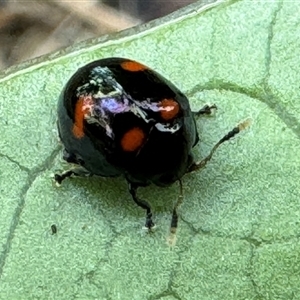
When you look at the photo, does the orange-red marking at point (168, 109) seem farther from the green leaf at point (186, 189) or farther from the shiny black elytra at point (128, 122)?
the green leaf at point (186, 189)

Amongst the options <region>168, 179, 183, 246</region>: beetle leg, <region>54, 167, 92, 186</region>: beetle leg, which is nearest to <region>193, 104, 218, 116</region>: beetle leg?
<region>168, 179, 183, 246</region>: beetle leg

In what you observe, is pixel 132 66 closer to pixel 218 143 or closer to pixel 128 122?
pixel 128 122

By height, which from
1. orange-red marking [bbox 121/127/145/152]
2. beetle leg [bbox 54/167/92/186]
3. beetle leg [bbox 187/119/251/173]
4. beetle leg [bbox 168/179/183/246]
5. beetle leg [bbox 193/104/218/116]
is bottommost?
beetle leg [bbox 168/179/183/246]

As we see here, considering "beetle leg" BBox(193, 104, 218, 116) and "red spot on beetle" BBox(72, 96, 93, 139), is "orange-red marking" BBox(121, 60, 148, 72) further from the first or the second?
"beetle leg" BBox(193, 104, 218, 116)

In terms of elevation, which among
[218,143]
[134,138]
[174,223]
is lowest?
[174,223]

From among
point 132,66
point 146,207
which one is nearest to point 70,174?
point 146,207

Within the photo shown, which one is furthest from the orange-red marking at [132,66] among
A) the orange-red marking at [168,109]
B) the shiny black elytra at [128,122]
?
the orange-red marking at [168,109]
